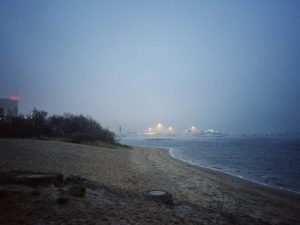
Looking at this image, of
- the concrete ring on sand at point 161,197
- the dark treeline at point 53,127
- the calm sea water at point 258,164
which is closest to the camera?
the concrete ring on sand at point 161,197

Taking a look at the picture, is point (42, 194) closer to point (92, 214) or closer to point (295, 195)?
point (92, 214)

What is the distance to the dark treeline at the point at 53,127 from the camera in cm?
4551

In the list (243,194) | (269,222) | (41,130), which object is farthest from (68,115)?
(269,222)

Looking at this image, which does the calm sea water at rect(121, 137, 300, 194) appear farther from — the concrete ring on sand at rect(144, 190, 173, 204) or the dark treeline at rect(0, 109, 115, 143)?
the dark treeline at rect(0, 109, 115, 143)

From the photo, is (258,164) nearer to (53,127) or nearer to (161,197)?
(161,197)

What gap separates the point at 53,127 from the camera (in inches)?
2141

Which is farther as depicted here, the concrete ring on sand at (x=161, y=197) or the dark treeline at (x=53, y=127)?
the dark treeline at (x=53, y=127)

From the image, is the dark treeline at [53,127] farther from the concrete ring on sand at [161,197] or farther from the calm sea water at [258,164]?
the concrete ring on sand at [161,197]

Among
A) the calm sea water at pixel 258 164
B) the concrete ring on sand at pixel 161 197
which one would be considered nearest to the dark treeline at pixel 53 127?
the calm sea water at pixel 258 164

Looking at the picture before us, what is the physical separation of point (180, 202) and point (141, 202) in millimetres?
2358

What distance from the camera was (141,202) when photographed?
10.3 meters

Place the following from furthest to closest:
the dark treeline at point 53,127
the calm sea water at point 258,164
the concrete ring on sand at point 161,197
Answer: the dark treeline at point 53,127 < the calm sea water at point 258,164 < the concrete ring on sand at point 161,197

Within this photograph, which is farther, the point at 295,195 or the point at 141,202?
the point at 295,195

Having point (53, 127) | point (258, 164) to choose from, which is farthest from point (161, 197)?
point (53, 127)
